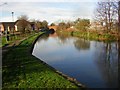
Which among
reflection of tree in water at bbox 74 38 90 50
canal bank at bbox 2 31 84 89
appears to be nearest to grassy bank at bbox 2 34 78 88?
canal bank at bbox 2 31 84 89

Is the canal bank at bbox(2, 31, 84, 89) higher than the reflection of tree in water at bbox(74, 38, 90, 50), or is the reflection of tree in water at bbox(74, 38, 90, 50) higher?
the canal bank at bbox(2, 31, 84, 89)

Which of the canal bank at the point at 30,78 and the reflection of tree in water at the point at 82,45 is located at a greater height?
the canal bank at the point at 30,78

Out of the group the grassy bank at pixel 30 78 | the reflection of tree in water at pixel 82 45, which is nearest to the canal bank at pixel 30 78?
the grassy bank at pixel 30 78

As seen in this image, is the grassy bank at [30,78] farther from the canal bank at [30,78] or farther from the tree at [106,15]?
the tree at [106,15]

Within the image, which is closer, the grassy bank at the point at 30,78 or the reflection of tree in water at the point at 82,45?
the grassy bank at the point at 30,78

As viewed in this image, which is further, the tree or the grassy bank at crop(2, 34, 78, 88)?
the tree

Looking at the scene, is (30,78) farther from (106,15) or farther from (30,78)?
(106,15)

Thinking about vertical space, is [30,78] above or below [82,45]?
above

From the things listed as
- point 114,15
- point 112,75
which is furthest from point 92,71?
point 114,15

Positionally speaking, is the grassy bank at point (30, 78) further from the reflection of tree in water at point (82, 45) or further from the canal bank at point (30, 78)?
the reflection of tree in water at point (82, 45)

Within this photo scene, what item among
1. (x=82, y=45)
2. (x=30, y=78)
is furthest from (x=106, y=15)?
(x=30, y=78)

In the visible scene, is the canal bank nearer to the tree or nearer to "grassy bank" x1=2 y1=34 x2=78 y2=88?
"grassy bank" x1=2 y1=34 x2=78 y2=88

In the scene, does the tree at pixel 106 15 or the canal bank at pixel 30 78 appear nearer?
the canal bank at pixel 30 78

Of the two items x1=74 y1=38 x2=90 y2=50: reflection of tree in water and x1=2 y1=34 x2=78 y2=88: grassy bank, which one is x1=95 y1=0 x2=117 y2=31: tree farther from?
x1=2 y1=34 x2=78 y2=88: grassy bank
